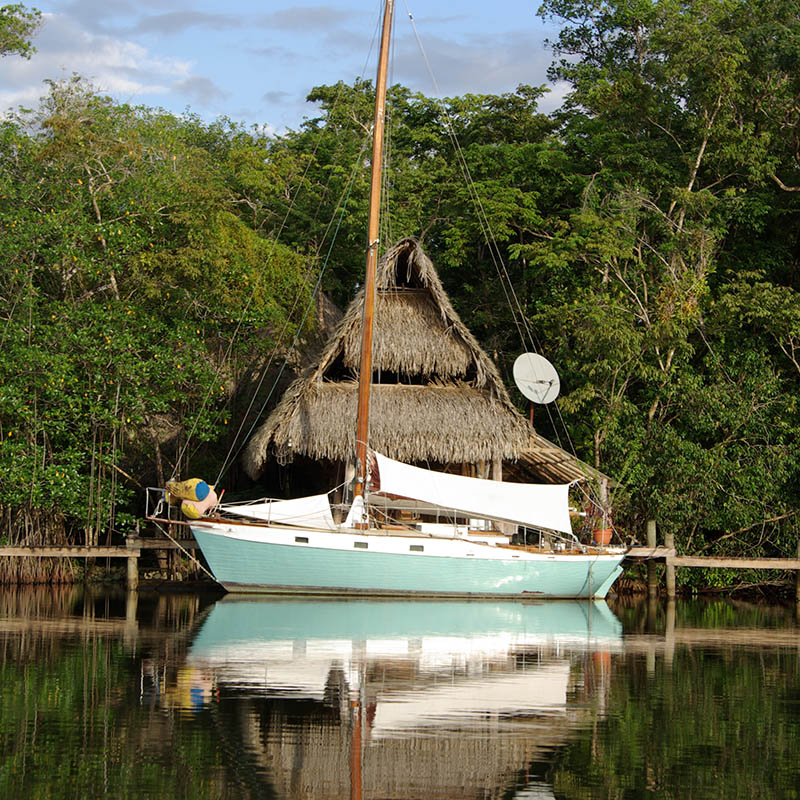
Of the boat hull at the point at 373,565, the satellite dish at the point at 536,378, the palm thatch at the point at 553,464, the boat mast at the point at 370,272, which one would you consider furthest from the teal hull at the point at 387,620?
the satellite dish at the point at 536,378

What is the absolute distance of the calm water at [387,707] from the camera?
6.79 metres

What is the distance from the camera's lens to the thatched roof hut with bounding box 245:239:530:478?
714 inches

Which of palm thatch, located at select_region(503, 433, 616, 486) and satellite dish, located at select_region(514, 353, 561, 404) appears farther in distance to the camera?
Answer: satellite dish, located at select_region(514, 353, 561, 404)

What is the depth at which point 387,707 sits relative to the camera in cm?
885

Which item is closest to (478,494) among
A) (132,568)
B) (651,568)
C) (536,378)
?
(536,378)

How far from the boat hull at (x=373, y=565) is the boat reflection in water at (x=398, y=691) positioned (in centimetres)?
65

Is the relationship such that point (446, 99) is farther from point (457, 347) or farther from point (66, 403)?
point (66, 403)

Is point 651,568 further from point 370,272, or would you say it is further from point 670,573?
point 370,272

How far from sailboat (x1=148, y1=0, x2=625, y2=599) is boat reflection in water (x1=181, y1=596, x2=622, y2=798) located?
28.0 inches

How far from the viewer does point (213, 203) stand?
65.7 feet

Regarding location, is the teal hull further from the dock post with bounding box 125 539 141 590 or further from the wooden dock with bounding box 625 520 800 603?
the dock post with bounding box 125 539 141 590

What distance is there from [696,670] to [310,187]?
1695 cm

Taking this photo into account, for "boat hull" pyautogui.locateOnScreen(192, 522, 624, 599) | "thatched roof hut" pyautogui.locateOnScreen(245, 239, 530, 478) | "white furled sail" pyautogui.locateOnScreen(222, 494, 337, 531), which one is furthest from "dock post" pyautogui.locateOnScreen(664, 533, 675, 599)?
"white furled sail" pyautogui.locateOnScreen(222, 494, 337, 531)

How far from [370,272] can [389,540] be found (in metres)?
4.12
